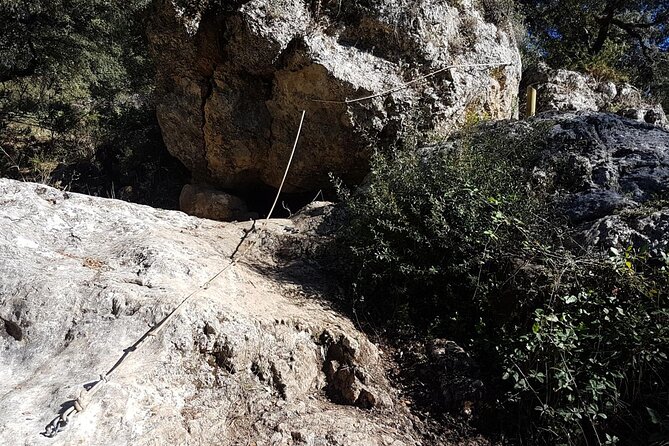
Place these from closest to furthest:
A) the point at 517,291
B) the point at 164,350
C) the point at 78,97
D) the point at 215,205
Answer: the point at 164,350, the point at 517,291, the point at 215,205, the point at 78,97

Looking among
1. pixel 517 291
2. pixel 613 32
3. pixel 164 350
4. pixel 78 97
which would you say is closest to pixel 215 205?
pixel 164 350

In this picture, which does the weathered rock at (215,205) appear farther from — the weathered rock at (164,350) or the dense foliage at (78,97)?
the weathered rock at (164,350)

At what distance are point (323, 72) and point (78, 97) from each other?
25.3 feet

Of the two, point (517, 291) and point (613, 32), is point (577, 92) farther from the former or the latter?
point (613, 32)

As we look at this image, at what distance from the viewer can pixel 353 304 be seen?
12.6 feet

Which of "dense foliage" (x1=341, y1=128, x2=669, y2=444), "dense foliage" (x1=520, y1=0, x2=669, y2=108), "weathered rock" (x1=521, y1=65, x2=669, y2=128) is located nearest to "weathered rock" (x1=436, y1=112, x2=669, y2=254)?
"dense foliage" (x1=341, y1=128, x2=669, y2=444)

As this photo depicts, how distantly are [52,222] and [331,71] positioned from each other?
136 inches

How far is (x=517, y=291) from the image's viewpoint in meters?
3.49

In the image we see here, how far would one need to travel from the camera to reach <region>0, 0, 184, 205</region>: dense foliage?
9.57 m

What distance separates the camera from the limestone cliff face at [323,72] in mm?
6141

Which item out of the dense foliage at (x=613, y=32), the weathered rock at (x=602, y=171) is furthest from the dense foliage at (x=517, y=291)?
the dense foliage at (x=613, y=32)

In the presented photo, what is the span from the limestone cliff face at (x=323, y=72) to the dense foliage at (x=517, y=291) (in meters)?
1.68

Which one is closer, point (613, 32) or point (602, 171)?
point (602, 171)

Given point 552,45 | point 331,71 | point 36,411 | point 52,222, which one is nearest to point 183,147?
point 331,71
